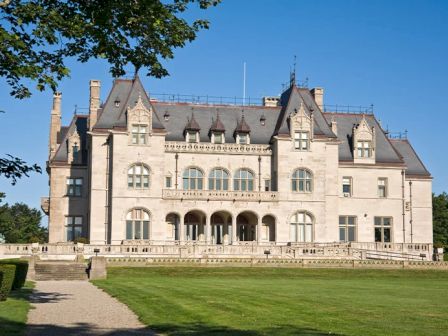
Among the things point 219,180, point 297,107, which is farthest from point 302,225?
point 297,107

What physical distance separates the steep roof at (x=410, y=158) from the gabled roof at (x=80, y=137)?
97.9ft

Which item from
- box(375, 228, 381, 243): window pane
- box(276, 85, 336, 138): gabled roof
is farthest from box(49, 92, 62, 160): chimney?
box(375, 228, 381, 243): window pane

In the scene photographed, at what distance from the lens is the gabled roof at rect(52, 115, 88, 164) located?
62625 mm

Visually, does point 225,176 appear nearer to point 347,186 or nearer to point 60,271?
point 347,186

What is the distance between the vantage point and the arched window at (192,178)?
59906 mm

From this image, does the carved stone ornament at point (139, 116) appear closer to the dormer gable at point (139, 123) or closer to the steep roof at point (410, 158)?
the dormer gable at point (139, 123)

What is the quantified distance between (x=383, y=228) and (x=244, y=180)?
13502 millimetres

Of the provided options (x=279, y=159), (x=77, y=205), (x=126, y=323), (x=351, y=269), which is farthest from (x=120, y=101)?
(x=126, y=323)

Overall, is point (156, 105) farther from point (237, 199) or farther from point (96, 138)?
point (237, 199)

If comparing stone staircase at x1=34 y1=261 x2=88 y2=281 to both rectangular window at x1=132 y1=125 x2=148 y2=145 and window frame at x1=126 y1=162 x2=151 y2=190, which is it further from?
rectangular window at x1=132 y1=125 x2=148 y2=145

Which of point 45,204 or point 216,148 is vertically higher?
point 216,148

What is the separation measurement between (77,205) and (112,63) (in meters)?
41.8

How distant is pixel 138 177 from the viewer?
189ft

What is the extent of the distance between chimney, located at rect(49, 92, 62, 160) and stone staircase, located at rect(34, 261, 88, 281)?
2338 cm
